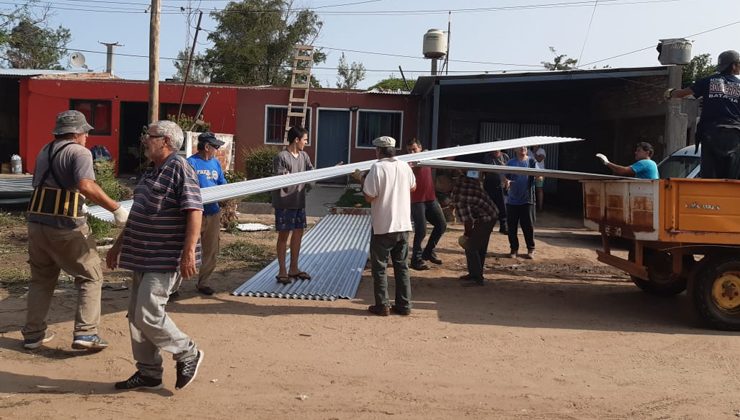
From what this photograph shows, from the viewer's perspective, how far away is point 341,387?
470cm

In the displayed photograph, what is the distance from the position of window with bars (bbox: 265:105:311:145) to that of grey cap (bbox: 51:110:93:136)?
15.3 m

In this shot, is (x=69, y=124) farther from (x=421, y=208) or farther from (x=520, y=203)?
(x=520, y=203)

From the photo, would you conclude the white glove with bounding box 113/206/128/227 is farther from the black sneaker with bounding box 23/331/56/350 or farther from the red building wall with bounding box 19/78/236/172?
the red building wall with bounding box 19/78/236/172

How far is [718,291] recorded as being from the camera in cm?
647

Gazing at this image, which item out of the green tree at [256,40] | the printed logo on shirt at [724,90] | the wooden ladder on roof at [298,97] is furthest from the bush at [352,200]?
the green tree at [256,40]

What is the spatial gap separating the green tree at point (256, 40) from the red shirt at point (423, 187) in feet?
86.3

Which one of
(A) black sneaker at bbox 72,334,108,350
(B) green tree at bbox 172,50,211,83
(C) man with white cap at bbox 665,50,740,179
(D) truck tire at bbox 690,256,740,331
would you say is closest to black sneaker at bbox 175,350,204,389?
(A) black sneaker at bbox 72,334,108,350

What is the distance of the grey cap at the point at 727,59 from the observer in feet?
22.7

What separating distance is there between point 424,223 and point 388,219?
2.66 metres

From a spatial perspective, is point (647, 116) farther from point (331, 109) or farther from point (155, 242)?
point (155, 242)

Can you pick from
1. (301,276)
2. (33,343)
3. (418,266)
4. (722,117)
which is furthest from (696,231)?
(33,343)

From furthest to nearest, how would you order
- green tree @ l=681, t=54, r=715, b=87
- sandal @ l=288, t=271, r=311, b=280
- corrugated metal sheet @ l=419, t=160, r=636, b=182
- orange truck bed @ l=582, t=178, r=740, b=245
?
green tree @ l=681, t=54, r=715, b=87 < sandal @ l=288, t=271, r=311, b=280 < corrugated metal sheet @ l=419, t=160, r=636, b=182 < orange truck bed @ l=582, t=178, r=740, b=245

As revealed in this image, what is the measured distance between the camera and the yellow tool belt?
5066 mm

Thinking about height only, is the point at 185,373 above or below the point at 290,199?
below
